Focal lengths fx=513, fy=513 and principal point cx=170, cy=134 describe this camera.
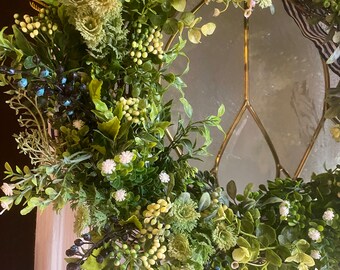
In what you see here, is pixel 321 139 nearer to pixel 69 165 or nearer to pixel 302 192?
pixel 302 192

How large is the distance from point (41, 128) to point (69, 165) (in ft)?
0.32

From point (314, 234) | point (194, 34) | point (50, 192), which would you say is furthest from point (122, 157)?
point (314, 234)

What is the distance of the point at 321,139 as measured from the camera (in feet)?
3.09

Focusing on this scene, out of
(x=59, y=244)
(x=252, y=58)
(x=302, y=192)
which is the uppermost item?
(x=252, y=58)

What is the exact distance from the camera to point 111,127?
0.67 metres

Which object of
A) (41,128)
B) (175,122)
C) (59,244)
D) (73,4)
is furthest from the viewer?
(59,244)

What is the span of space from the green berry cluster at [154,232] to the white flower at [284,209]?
18 centimetres

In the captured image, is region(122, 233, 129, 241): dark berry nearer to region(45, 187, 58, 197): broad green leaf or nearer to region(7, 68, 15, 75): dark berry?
region(45, 187, 58, 197): broad green leaf

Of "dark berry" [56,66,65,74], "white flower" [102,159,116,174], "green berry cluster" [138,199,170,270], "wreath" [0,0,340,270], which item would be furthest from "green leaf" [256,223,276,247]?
"dark berry" [56,66,65,74]

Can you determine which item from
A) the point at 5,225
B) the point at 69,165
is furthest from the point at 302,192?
the point at 5,225

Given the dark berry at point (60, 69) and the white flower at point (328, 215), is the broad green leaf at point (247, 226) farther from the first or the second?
the dark berry at point (60, 69)

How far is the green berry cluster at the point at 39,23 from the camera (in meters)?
0.69

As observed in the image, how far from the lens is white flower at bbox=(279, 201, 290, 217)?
0.76 metres

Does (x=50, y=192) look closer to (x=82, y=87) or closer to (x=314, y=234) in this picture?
(x=82, y=87)
